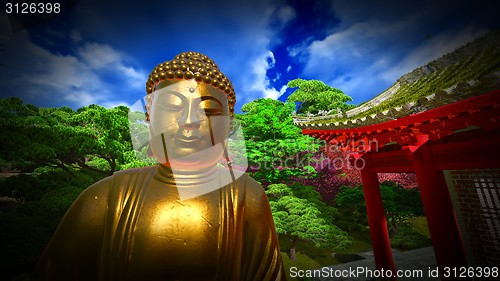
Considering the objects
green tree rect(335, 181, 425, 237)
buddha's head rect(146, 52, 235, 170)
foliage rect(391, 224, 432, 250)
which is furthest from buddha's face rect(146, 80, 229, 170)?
foliage rect(391, 224, 432, 250)

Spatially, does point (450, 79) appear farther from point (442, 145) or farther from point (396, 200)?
point (396, 200)

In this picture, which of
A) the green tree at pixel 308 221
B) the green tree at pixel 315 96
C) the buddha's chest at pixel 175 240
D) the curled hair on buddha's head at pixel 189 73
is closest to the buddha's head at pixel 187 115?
the curled hair on buddha's head at pixel 189 73

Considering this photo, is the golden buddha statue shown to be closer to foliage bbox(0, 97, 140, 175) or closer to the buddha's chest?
the buddha's chest

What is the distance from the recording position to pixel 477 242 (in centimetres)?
535

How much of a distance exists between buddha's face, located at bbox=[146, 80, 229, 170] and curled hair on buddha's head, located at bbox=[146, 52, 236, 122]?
52 millimetres

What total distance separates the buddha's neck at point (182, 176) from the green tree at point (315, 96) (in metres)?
16.6

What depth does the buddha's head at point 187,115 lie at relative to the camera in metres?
1.60

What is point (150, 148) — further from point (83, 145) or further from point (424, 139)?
point (83, 145)

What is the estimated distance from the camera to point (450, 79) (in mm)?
3727

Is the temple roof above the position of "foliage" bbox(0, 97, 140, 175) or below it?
Answer: below

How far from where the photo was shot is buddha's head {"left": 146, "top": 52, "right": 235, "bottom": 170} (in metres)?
1.60

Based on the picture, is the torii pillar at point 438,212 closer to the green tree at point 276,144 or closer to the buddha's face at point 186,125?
the green tree at point 276,144

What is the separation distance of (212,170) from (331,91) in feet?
57.5

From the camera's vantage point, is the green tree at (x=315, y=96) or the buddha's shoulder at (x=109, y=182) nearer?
the buddha's shoulder at (x=109, y=182)
